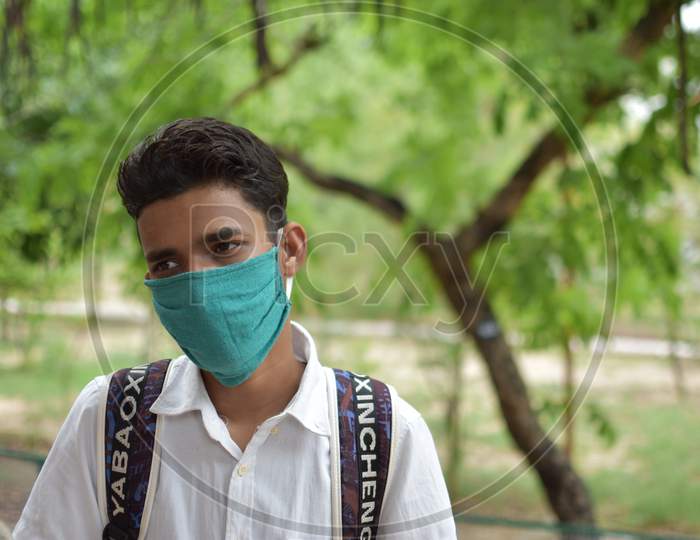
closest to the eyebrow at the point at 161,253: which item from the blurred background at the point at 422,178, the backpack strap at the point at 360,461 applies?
the backpack strap at the point at 360,461

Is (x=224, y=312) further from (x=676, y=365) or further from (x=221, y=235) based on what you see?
(x=676, y=365)

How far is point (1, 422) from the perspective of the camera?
5.78 metres

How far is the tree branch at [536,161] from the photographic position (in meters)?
3.01

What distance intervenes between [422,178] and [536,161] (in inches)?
24.1

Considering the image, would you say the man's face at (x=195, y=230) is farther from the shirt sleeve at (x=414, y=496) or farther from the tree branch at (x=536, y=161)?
the tree branch at (x=536, y=161)

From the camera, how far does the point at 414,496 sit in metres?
0.85

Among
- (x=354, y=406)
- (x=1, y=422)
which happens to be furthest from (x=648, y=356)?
(x=354, y=406)

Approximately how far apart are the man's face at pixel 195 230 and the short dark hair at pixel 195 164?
11 mm

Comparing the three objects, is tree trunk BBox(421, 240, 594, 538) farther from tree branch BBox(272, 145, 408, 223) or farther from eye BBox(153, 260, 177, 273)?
eye BBox(153, 260, 177, 273)

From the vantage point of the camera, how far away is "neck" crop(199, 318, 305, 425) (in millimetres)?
933

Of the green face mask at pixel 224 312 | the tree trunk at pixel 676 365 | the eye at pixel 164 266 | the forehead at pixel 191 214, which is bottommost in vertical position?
the green face mask at pixel 224 312

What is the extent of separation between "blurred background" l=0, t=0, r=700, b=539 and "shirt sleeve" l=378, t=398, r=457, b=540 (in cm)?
52

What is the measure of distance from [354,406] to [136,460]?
250 mm

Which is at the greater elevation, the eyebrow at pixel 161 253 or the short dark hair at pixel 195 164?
the short dark hair at pixel 195 164
